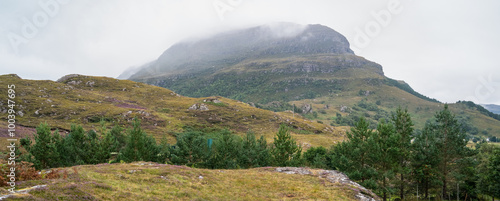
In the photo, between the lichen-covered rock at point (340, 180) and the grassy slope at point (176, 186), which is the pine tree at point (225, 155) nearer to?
the lichen-covered rock at point (340, 180)

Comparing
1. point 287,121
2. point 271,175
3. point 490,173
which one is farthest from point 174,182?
point 287,121

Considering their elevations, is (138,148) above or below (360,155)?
above

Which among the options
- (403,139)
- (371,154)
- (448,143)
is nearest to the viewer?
(371,154)

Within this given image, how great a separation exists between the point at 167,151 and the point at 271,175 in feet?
80.7

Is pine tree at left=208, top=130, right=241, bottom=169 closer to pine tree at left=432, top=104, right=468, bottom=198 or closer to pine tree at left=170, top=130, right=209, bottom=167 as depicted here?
pine tree at left=170, top=130, right=209, bottom=167

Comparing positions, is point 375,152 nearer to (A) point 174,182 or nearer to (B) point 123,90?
(A) point 174,182

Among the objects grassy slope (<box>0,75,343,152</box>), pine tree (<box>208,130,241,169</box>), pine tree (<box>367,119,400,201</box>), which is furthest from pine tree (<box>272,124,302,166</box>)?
grassy slope (<box>0,75,343,152</box>)

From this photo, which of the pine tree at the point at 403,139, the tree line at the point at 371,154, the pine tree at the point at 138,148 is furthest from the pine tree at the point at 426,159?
the pine tree at the point at 138,148

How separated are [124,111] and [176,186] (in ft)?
286

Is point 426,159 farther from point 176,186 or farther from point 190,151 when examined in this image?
point 176,186

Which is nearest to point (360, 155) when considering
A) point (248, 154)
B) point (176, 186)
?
point (248, 154)

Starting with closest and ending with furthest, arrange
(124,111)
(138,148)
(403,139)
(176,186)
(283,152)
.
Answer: (176,186)
(138,148)
(403,139)
(283,152)
(124,111)

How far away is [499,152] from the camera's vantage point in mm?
47000

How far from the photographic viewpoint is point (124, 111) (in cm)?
9838
